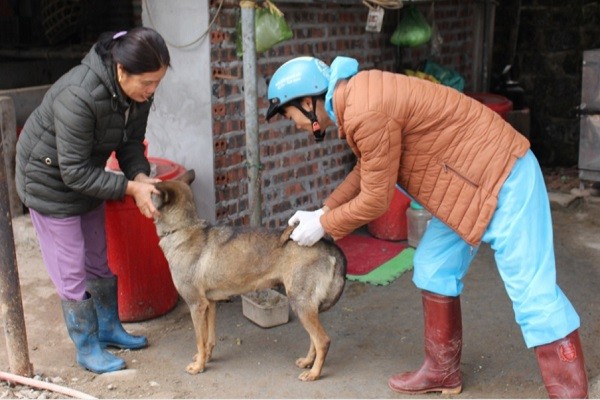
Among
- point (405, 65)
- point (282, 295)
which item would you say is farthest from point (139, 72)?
point (405, 65)

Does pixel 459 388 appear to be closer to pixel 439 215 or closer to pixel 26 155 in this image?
pixel 439 215

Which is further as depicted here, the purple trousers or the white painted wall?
the white painted wall

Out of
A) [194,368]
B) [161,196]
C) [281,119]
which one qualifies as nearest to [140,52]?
[161,196]

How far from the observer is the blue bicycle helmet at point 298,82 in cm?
383

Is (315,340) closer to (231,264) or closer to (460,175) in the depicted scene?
(231,264)

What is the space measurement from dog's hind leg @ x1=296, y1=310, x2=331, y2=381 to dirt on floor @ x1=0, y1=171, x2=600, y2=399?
0.19 feet

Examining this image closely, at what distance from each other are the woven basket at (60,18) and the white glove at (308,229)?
4.53 m

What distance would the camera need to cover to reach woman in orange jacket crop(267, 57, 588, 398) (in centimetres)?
376

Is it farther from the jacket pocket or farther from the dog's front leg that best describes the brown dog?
the jacket pocket

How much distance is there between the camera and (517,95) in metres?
9.18

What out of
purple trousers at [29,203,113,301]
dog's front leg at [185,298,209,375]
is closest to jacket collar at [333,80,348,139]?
dog's front leg at [185,298,209,375]

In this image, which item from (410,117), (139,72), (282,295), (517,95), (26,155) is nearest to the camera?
(410,117)

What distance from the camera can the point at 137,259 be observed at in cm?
521

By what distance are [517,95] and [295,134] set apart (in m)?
3.75
